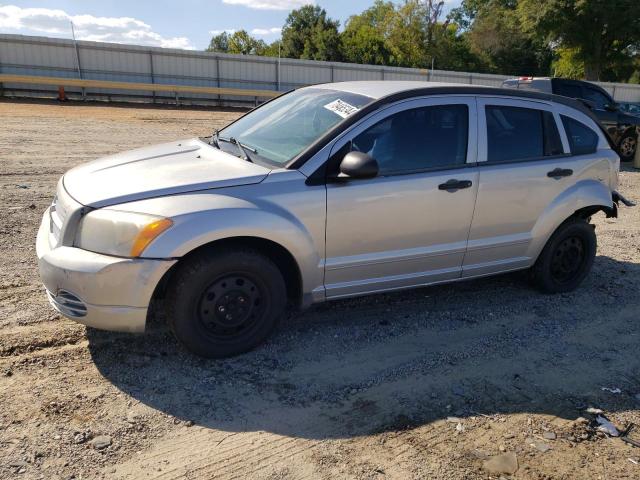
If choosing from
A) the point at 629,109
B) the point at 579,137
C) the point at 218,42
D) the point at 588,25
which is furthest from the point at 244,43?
the point at 579,137

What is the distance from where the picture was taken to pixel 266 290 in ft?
12.3

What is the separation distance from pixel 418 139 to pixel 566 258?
2.12 m

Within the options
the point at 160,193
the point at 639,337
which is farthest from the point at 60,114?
the point at 639,337

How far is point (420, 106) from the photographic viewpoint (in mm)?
4207

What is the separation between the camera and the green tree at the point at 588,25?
111 ft

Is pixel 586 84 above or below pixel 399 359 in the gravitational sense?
above

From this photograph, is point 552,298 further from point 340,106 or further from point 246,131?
point 246,131

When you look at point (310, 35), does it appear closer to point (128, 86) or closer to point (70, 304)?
point (128, 86)

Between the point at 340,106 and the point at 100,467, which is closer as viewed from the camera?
the point at 100,467

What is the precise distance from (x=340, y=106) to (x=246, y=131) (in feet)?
2.88

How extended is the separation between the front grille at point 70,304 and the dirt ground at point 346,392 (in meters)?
0.39

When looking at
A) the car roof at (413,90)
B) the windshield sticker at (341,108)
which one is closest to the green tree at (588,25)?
the car roof at (413,90)

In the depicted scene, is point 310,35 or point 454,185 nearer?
point 454,185

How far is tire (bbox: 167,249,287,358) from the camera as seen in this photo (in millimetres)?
3486
